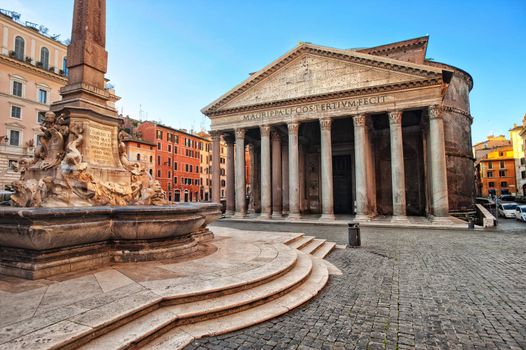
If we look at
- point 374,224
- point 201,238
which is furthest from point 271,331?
point 374,224

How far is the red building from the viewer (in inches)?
1759

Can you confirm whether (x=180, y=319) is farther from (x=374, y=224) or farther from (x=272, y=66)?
(x=272, y=66)

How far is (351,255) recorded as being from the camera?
880cm

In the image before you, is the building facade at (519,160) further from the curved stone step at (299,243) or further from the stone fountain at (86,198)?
the stone fountain at (86,198)

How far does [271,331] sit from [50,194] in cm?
502

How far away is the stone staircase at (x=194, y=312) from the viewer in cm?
281

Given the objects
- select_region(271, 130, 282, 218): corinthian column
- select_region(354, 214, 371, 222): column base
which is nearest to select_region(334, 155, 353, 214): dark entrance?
select_region(271, 130, 282, 218): corinthian column

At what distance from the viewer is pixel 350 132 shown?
1118 inches

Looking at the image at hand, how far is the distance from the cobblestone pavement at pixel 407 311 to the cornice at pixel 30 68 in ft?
108

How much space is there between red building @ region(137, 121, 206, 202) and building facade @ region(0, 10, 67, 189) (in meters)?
15.5

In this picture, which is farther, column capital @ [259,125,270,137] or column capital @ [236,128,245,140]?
column capital @ [236,128,245,140]

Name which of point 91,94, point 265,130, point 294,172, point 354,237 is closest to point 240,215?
point 294,172

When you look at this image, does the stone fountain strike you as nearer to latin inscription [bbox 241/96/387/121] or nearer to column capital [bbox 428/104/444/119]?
latin inscription [bbox 241/96/387/121]

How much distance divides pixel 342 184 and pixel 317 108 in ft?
34.3
